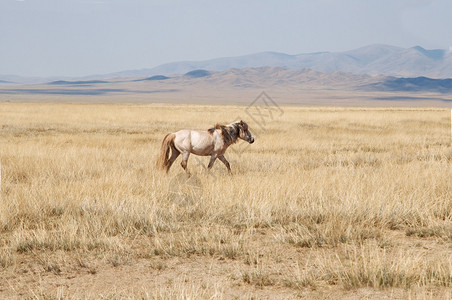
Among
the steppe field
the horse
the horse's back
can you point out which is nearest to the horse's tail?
the horse

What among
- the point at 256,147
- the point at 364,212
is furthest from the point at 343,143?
the point at 364,212

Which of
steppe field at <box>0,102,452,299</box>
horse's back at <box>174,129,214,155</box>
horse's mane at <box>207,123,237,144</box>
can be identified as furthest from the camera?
horse's mane at <box>207,123,237,144</box>

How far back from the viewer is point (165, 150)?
965cm

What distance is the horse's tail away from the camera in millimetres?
9617

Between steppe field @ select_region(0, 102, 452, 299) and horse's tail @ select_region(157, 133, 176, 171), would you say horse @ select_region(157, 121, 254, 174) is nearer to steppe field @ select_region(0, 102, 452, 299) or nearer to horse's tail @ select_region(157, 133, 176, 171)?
horse's tail @ select_region(157, 133, 176, 171)

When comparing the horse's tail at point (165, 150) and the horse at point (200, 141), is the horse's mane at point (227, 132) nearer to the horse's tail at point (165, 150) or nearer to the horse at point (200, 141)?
the horse at point (200, 141)

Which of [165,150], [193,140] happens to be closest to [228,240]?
[193,140]

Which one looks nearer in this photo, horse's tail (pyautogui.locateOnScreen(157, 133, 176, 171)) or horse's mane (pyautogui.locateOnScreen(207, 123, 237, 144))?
horse's tail (pyautogui.locateOnScreen(157, 133, 176, 171))

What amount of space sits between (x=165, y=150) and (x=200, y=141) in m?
0.79

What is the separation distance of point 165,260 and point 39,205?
104 inches

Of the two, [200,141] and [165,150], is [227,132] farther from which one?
[165,150]

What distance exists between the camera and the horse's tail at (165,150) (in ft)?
31.6

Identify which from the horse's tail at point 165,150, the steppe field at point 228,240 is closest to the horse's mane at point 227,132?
the horse's tail at point 165,150

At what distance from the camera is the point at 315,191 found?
7371 millimetres
